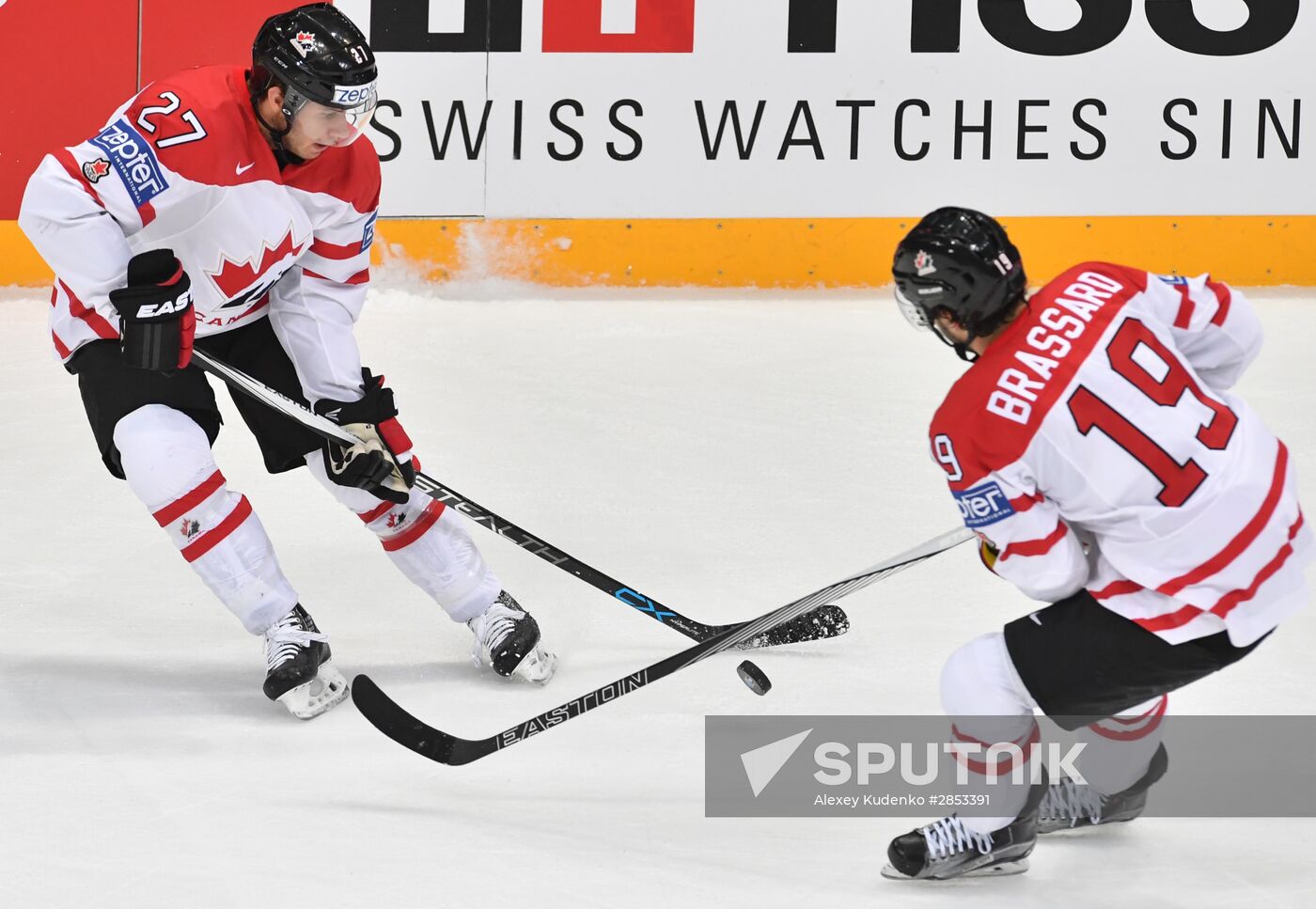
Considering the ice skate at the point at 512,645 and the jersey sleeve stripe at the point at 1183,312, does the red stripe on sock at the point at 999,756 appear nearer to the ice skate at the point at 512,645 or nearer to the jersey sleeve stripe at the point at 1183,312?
the jersey sleeve stripe at the point at 1183,312

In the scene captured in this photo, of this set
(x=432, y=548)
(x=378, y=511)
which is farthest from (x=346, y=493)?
(x=432, y=548)

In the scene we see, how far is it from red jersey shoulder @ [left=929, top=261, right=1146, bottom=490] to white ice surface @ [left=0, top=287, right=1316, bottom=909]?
1.79ft

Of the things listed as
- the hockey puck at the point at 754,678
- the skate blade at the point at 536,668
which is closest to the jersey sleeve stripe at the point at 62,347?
the skate blade at the point at 536,668

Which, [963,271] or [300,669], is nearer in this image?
[963,271]

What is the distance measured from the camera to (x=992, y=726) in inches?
76.4

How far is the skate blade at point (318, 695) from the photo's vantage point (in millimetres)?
2531

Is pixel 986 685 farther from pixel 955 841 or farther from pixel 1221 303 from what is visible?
pixel 1221 303

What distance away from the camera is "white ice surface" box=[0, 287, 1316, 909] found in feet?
Answer: 6.68

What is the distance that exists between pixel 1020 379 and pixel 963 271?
141 millimetres

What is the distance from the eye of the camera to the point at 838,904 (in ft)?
6.42

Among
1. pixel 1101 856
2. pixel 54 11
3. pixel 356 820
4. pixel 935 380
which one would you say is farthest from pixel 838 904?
pixel 54 11

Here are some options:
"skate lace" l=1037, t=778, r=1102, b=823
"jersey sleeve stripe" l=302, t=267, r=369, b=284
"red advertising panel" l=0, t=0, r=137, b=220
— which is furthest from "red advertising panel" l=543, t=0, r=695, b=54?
"skate lace" l=1037, t=778, r=1102, b=823

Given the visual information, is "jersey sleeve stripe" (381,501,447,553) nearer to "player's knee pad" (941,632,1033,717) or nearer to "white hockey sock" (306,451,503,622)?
"white hockey sock" (306,451,503,622)

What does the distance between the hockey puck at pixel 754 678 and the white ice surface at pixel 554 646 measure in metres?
0.04
